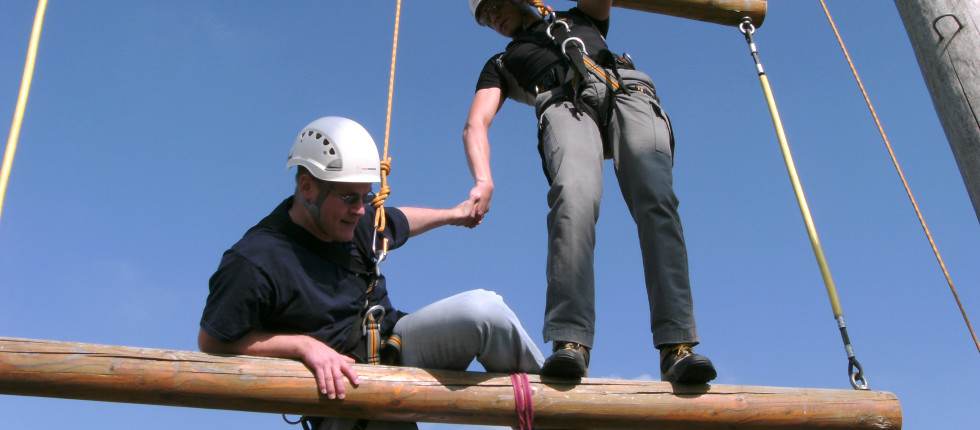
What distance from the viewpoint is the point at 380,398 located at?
328cm

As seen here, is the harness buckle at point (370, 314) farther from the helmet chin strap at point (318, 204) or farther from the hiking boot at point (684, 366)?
the hiking boot at point (684, 366)

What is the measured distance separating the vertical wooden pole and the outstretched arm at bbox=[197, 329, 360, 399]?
97.1 inches

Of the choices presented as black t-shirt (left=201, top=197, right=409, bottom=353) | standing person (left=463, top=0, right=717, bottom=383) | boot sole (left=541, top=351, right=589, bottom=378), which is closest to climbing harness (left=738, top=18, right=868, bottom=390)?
standing person (left=463, top=0, right=717, bottom=383)

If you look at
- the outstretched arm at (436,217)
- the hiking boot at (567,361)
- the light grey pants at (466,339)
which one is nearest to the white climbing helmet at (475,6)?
the outstretched arm at (436,217)

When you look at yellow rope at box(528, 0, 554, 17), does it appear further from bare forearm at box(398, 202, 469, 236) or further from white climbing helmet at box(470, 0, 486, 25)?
bare forearm at box(398, 202, 469, 236)

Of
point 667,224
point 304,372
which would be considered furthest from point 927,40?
point 304,372

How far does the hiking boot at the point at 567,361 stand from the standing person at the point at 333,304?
0.13 meters

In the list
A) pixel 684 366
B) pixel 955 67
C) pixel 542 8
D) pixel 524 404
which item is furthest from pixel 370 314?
pixel 955 67

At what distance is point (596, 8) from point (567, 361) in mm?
1903

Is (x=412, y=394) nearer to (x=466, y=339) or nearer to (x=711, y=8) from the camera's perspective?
(x=466, y=339)

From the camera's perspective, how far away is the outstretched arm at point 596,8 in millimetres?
4496

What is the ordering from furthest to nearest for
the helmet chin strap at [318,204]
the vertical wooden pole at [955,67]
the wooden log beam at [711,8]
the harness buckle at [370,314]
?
the wooden log beam at [711,8] < the vertical wooden pole at [955,67] < the helmet chin strap at [318,204] < the harness buckle at [370,314]

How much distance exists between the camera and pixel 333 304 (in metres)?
3.44

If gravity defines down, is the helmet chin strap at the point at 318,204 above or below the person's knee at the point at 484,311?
above
